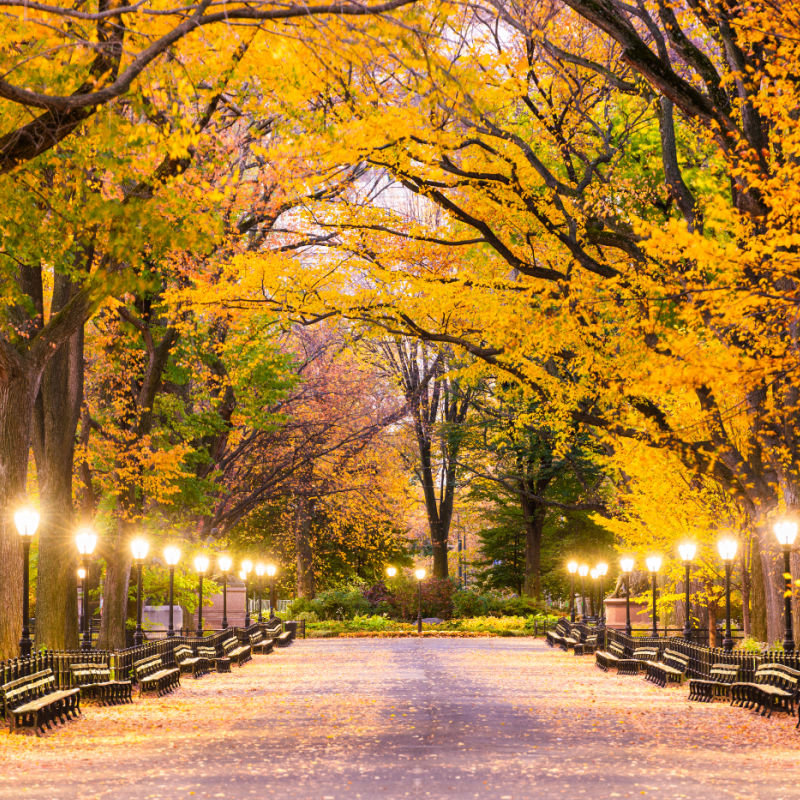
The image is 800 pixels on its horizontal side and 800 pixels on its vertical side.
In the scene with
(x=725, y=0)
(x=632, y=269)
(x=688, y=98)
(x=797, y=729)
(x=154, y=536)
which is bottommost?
(x=797, y=729)

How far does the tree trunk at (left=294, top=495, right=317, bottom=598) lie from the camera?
5034cm

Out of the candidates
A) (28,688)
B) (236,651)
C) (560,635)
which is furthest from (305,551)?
(28,688)

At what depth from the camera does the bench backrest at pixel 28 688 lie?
48.9 ft

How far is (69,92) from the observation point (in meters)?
12.8

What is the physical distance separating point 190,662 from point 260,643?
11271 millimetres

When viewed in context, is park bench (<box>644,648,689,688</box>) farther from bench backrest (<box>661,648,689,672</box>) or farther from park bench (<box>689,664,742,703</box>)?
park bench (<box>689,664,742,703</box>)

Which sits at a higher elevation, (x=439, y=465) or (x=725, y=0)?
(x=725, y=0)

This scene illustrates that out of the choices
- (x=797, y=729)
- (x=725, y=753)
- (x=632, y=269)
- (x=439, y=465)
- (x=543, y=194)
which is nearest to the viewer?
(x=725, y=753)

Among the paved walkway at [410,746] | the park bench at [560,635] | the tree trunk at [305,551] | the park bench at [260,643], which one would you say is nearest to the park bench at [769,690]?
the paved walkway at [410,746]

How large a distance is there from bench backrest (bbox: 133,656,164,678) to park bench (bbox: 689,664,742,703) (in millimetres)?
10241

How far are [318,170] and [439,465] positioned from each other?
131 feet

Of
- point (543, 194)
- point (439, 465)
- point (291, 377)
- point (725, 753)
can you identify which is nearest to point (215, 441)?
point (291, 377)

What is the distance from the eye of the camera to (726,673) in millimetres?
20078

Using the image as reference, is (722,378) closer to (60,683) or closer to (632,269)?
(632,269)
